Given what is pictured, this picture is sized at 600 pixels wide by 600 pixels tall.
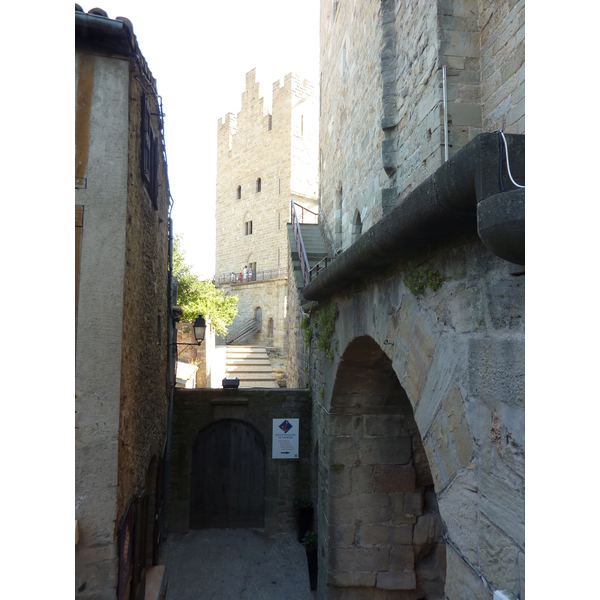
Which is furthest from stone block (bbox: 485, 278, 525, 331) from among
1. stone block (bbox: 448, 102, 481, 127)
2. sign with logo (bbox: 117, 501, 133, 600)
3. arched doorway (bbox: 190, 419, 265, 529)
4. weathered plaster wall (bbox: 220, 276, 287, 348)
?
weathered plaster wall (bbox: 220, 276, 287, 348)

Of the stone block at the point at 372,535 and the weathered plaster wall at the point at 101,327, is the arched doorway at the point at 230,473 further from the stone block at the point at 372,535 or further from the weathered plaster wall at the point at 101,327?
the weathered plaster wall at the point at 101,327

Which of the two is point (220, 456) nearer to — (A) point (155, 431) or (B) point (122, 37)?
(A) point (155, 431)

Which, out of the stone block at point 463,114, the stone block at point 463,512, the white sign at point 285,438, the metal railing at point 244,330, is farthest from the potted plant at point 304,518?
the metal railing at point 244,330

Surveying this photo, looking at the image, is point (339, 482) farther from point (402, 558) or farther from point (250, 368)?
point (250, 368)

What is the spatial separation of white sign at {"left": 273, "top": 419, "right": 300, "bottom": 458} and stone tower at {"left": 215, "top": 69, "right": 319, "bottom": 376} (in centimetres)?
1576

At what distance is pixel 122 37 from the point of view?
3758 mm

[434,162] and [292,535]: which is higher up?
[434,162]

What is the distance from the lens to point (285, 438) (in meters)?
8.84

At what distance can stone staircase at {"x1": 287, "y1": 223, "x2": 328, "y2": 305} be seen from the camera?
9.80 m

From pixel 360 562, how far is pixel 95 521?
311 centimetres

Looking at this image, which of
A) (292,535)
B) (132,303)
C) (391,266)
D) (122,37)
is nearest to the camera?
(391,266)

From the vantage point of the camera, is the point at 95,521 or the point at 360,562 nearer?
the point at 95,521

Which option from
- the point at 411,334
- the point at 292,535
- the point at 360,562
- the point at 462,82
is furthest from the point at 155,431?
the point at 462,82

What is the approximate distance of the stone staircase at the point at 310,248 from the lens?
9.80 meters
